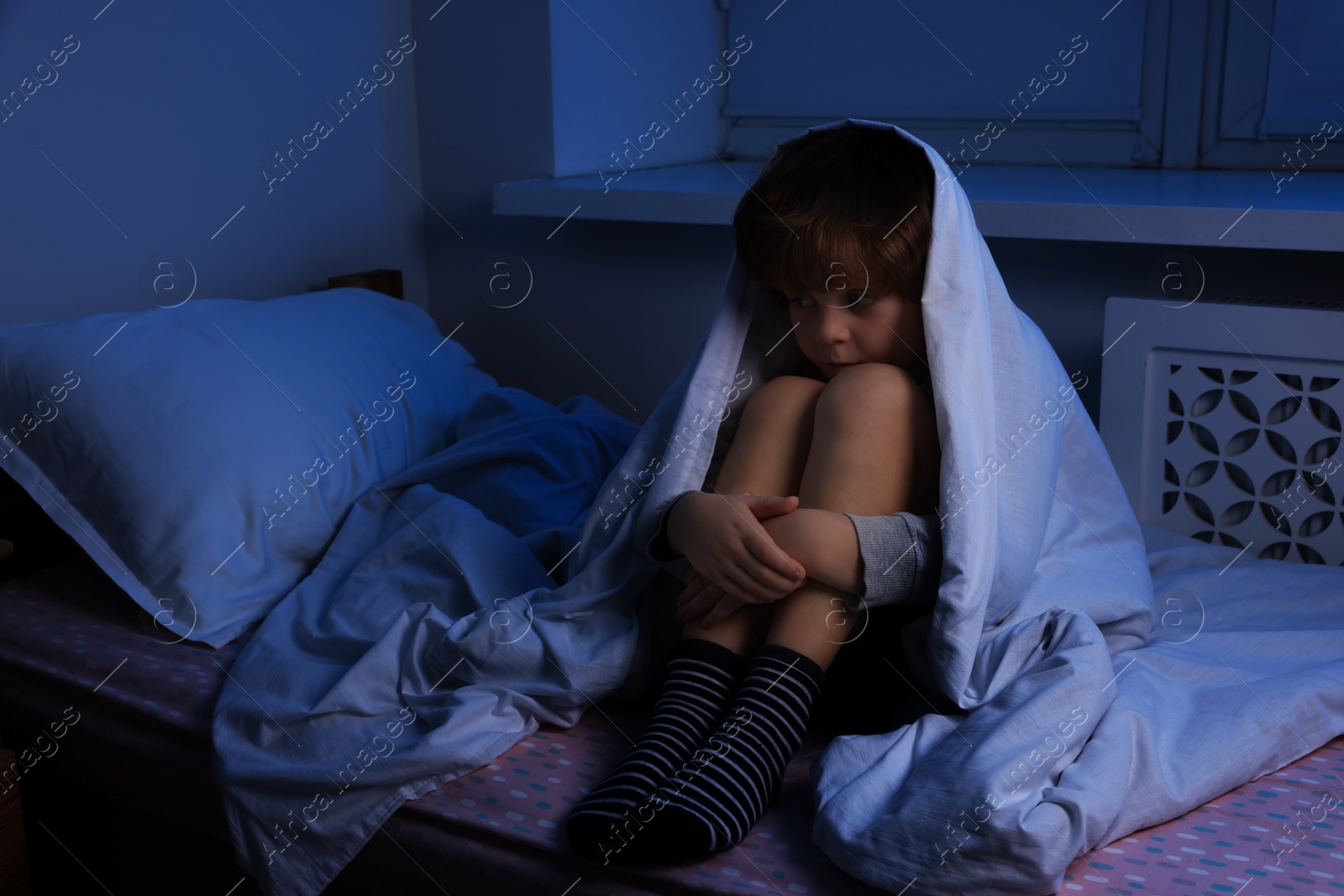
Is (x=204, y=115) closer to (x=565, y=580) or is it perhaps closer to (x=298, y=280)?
(x=298, y=280)

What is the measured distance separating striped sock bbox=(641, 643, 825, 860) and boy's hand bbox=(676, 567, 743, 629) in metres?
0.05

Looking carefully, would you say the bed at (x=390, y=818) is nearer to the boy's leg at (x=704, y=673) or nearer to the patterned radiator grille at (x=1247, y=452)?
the boy's leg at (x=704, y=673)

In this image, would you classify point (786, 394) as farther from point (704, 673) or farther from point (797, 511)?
point (704, 673)

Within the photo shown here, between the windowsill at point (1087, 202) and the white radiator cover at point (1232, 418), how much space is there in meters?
0.09

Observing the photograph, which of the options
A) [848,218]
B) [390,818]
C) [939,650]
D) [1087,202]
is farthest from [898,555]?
[1087,202]

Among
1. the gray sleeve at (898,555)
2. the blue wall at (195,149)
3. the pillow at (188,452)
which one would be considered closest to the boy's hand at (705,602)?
the gray sleeve at (898,555)

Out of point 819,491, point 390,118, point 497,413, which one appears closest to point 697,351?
point 819,491

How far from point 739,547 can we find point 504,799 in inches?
10.4

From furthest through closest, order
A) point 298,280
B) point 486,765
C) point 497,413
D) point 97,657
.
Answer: point 298,280, point 497,413, point 97,657, point 486,765

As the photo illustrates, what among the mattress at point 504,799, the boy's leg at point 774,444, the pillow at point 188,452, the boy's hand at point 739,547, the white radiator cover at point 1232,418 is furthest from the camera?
the white radiator cover at point 1232,418

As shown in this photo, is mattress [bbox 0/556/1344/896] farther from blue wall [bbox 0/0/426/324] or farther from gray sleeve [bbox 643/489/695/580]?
blue wall [bbox 0/0/426/324]

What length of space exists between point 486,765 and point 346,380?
0.56m

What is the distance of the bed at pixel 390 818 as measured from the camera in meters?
0.75

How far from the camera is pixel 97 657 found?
1055 mm
